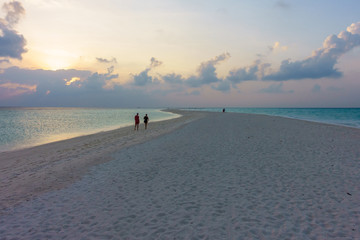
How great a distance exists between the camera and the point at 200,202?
7.04 meters

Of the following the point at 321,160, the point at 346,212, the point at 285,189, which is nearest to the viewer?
the point at 346,212

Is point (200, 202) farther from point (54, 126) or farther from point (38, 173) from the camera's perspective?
point (54, 126)

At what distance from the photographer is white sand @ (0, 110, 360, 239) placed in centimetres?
546

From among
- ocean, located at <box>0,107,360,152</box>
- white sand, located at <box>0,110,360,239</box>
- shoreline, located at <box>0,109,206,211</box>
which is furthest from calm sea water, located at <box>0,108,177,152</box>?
white sand, located at <box>0,110,360,239</box>

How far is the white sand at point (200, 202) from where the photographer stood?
5.46 metres

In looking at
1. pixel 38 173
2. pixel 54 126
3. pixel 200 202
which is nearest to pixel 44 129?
pixel 54 126

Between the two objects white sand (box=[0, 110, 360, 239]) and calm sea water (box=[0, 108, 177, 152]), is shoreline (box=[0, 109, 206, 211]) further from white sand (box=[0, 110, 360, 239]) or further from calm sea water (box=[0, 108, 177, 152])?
calm sea water (box=[0, 108, 177, 152])

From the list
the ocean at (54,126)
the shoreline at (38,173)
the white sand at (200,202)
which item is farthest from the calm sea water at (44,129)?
the white sand at (200,202)

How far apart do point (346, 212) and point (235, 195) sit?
3236 millimetres

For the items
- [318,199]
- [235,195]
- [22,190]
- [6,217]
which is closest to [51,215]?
[6,217]

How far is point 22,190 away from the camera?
8727mm

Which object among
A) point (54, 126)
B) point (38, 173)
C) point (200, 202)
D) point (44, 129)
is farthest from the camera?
point (54, 126)

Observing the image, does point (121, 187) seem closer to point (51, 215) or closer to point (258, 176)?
point (51, 215)

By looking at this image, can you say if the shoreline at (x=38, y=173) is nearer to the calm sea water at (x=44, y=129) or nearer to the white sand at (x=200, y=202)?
the white sand at (x=200, y=202)
